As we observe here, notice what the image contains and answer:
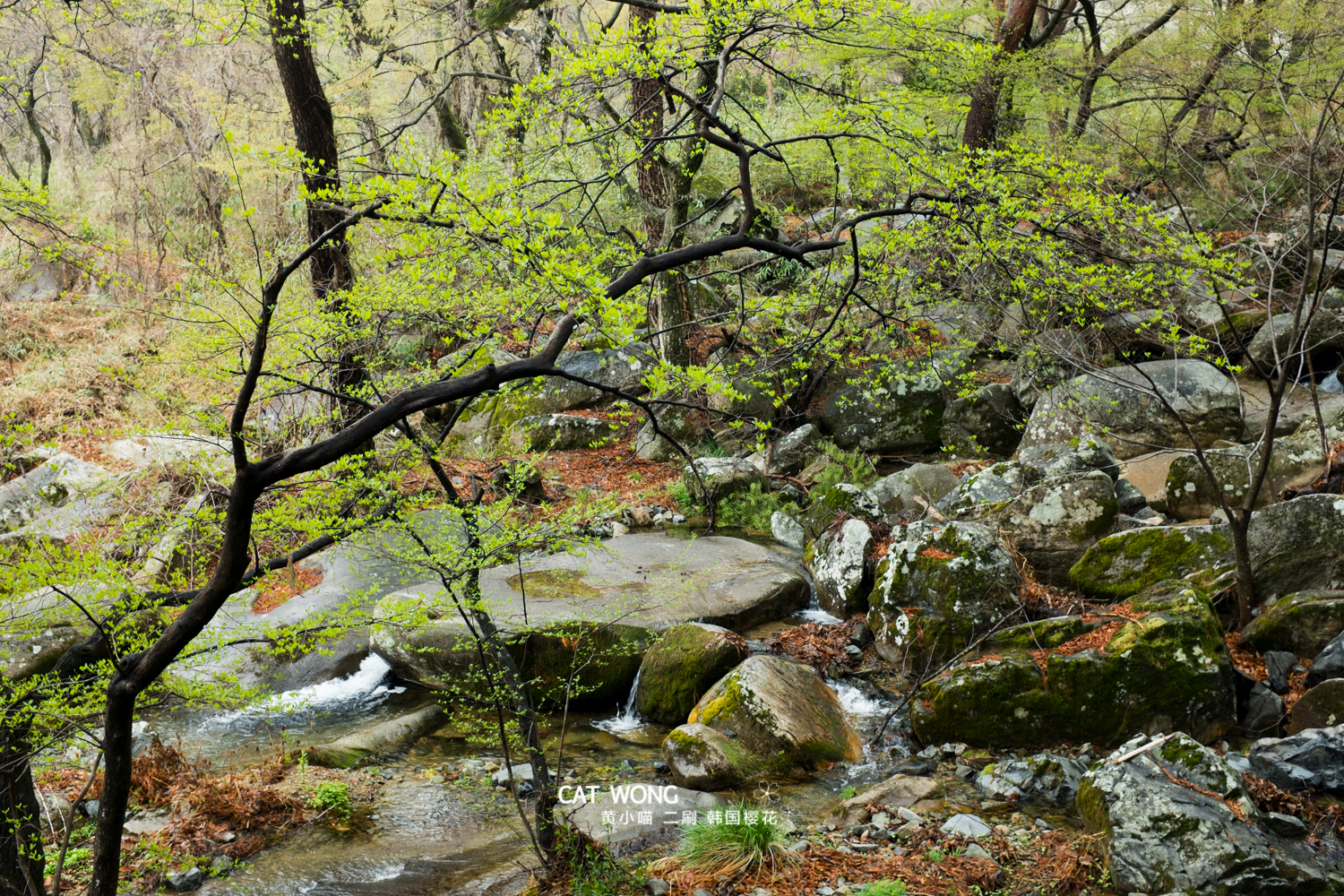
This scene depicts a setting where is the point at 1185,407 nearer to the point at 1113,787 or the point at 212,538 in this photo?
the point at 1113,787

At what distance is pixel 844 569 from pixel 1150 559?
2752 millimetres

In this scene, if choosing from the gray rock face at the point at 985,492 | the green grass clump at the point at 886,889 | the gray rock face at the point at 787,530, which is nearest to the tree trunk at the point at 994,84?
the gray rock face at the point at 985,492

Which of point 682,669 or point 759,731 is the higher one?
point 682,669

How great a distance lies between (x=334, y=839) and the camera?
5227mm

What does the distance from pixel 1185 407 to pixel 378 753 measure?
10496mm

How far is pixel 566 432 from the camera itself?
44.1ft

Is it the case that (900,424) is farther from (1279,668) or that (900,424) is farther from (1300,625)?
(1279,668)

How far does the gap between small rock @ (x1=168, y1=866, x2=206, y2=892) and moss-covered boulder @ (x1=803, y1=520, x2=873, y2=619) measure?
579 centimetres

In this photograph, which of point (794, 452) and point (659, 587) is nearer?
point (659, 587)

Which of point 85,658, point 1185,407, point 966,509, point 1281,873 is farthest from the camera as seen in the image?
point 1185,407

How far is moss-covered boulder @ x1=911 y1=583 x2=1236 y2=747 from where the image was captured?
5406 mm

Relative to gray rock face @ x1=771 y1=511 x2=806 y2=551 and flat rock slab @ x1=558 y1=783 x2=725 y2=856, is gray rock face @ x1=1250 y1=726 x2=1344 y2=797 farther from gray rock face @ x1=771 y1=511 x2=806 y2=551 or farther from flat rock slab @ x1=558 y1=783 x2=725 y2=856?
gray rock face @ x1=771 y1=511 x2=806 y2=551

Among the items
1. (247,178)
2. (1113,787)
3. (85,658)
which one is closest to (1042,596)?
(1113,787)

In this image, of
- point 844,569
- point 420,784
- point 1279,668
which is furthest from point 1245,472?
point 420,784
